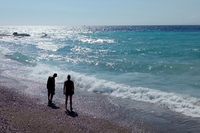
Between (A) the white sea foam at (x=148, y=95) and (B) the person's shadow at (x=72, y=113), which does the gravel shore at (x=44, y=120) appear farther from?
(A) the white sea foam at (x=148, y=95)

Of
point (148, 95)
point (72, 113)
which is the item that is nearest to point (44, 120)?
point (72, 113)

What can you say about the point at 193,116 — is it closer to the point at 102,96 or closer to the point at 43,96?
the point at 102,96

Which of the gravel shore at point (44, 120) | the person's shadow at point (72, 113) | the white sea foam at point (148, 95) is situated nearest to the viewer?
the gravel shore at point (44, 120)

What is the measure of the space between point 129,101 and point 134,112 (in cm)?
215

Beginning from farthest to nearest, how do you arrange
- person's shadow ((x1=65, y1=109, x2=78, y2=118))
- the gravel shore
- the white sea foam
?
the white sea foam, person's shadow ((x1=65, y1=109, x2=78, y2=118)), the gravel shore

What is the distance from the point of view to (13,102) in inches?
495

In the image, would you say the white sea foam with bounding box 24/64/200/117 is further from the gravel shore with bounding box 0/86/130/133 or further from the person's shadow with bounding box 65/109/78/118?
the person's shadow with bounding box 65/109/78/118

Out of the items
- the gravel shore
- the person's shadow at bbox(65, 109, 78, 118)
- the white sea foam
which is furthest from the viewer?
the white sea foam

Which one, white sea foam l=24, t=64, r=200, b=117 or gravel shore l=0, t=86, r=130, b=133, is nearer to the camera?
gravel shore l=0, t=86, r=130, b=133

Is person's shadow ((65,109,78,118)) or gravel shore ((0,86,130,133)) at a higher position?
gravel shore ((0,86,130,133))

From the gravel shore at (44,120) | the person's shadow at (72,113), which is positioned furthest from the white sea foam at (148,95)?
the person's shadow at (72,113)

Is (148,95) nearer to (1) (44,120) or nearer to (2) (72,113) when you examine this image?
(2) (72,113)

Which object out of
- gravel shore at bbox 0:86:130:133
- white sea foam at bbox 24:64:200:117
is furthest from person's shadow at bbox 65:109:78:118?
white sea foam at bbox 24:64:200:117

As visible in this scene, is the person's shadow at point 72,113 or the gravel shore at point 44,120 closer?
the gravel shore at point 44,120
